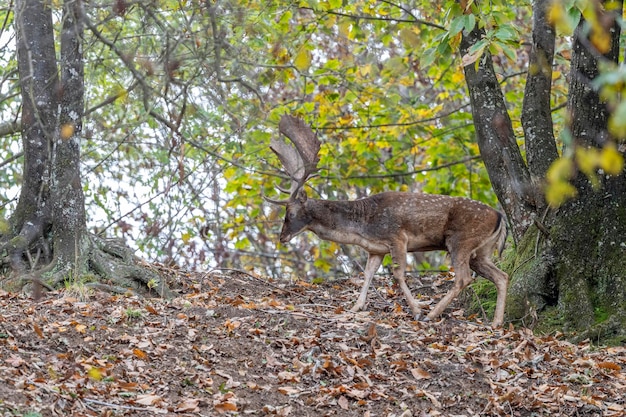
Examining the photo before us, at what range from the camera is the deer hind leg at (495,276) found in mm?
10172

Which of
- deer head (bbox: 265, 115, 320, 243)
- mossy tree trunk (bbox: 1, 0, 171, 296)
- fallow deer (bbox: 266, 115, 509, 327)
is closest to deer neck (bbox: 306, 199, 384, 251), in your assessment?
fallow deer (bbox: 266, 115, 509, 327)

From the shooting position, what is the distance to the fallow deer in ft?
34.1

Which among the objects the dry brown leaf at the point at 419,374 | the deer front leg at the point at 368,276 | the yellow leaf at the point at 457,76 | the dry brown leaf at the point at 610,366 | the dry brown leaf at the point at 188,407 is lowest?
the dry brown leaf at the point at 188,407

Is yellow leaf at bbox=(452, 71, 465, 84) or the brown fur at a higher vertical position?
yellow leaf at bbox=(452, 71, 465, 84)

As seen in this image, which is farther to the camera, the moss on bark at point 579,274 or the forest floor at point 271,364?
the moss on bark at point 579,274

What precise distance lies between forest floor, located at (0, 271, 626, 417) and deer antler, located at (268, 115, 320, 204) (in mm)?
1973

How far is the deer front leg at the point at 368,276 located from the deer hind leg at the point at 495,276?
118 cm

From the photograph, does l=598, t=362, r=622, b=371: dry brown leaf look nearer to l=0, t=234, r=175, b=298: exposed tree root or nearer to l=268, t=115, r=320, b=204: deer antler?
l=268, t=115, r=320, b=204: deer antler

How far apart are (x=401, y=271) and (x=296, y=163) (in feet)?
6.64

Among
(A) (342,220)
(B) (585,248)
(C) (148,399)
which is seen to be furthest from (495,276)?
(C) (148,399)

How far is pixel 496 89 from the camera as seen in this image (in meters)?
11.3

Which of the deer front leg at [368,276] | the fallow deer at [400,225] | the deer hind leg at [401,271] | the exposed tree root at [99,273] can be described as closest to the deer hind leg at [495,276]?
the fallow deer at [400,225]

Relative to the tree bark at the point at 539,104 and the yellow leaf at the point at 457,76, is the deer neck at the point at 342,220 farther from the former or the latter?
the yellow leaf at the point at 457,76

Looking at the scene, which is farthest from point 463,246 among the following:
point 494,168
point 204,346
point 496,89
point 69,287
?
point 69,287
